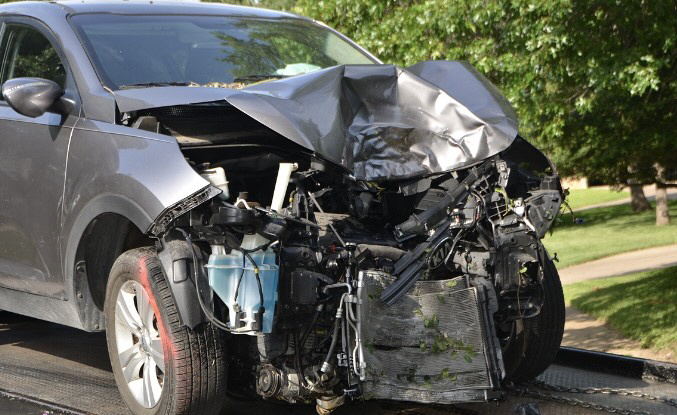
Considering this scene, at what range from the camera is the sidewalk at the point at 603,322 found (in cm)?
847

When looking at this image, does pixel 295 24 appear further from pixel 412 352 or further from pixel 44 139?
pixel 412 352

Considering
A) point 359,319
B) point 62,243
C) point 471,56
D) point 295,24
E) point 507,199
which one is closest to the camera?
point 359,319

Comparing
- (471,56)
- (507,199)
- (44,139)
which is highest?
(471,56)

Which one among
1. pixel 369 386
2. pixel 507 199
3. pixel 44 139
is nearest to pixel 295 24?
Result: pixel 44 139

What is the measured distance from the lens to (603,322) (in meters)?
10.1

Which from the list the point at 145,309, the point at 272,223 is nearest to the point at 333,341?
the point at 272,223

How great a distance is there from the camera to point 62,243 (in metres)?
5.02

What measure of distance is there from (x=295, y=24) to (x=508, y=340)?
8.44 ft

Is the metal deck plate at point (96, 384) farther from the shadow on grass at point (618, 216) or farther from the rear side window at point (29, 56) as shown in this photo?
the shadow on grass at point (618, 216)

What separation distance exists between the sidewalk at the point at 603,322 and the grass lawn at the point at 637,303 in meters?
0.10

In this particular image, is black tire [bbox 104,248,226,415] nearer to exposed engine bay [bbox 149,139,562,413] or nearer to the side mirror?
exposed engine bay [bbox 149,139,562,413]

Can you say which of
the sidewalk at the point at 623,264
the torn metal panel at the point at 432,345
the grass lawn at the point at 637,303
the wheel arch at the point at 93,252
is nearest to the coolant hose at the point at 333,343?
the torn metal panel at the point at 432,345

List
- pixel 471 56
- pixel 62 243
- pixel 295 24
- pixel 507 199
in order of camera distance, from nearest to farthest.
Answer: pixel 507 199 < pixel 62 243 < pixel 295 24 < pixel 471 56

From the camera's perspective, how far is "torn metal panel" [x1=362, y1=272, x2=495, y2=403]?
435 cm
